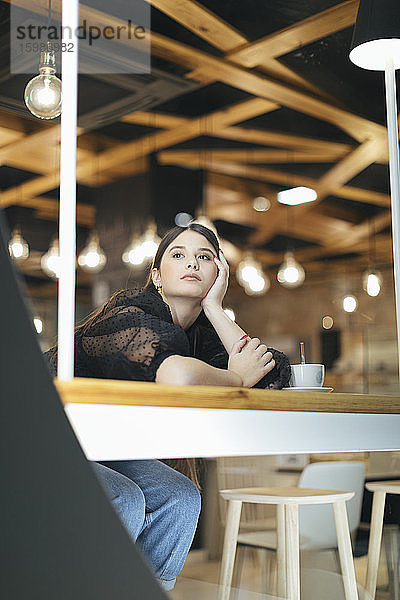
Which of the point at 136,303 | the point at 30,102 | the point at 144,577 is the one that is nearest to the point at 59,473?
the point at 144,577

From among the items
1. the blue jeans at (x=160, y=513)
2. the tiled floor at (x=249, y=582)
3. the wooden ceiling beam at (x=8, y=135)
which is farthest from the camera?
the wooden ceiling beam at (x=8, y=135)

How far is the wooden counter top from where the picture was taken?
106cm

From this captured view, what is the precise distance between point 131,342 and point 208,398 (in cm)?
25

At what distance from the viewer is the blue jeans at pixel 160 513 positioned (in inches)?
64.0

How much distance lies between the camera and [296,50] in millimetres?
3900

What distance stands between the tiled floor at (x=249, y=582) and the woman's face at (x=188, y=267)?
1732 millimetres

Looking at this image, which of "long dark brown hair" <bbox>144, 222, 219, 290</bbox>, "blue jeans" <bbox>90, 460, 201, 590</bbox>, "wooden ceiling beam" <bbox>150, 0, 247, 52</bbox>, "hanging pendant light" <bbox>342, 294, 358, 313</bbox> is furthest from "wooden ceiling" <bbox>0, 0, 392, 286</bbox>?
"blue jeans" <bbox>90, 460, 201, 590</bbox>

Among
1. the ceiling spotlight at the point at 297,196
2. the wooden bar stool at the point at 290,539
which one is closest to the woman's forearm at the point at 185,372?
the wooden bar stool at the point at 290,539

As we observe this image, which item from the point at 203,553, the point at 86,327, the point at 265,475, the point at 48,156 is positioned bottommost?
the point at 203,553

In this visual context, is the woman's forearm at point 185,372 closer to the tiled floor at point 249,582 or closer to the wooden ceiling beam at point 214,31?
the tiled floor at point 249,582

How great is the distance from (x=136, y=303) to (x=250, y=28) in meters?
2.46

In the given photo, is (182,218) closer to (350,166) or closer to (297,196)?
(297,196)

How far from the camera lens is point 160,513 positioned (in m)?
1.79

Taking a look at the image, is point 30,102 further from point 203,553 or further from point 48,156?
point 203,553
